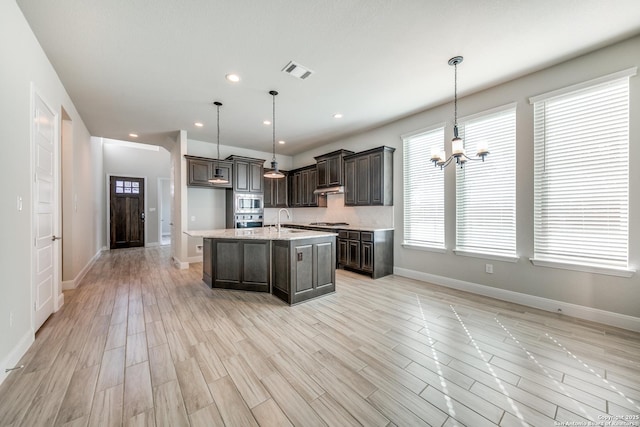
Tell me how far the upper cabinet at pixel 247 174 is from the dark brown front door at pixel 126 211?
4.69 metres

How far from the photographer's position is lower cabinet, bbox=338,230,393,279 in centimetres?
457

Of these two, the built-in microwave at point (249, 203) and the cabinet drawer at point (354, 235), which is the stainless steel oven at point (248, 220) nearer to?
the built-in microwave at point (249, 203)

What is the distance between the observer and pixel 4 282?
188 cm

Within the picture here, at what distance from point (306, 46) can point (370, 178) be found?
2.83 meters

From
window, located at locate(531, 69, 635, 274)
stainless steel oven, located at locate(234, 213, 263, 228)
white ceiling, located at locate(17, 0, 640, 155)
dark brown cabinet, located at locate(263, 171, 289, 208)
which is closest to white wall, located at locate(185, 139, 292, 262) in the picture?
stainless steel oven, located at locate(234, 213, 263, 228)

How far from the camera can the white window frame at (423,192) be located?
4.19m

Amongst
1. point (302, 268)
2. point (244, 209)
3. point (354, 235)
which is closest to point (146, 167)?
point (244, 209)

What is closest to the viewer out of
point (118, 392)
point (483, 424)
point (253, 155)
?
point (483, 424)

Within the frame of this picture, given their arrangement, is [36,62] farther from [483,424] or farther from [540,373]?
[540,373]

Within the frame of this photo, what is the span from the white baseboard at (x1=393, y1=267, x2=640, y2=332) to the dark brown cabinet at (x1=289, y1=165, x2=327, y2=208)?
3266mm

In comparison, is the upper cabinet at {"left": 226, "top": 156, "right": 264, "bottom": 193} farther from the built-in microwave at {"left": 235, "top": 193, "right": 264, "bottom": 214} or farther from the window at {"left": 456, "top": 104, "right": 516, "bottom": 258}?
the window at {"left": 456, "top": 104, "right": 516, "bottom": 258}

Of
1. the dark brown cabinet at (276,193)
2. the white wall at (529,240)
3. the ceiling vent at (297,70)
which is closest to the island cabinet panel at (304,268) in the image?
the white wall at (529,240)

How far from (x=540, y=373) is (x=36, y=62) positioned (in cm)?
536

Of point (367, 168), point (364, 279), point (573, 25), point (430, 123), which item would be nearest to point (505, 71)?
point (573, 25)
